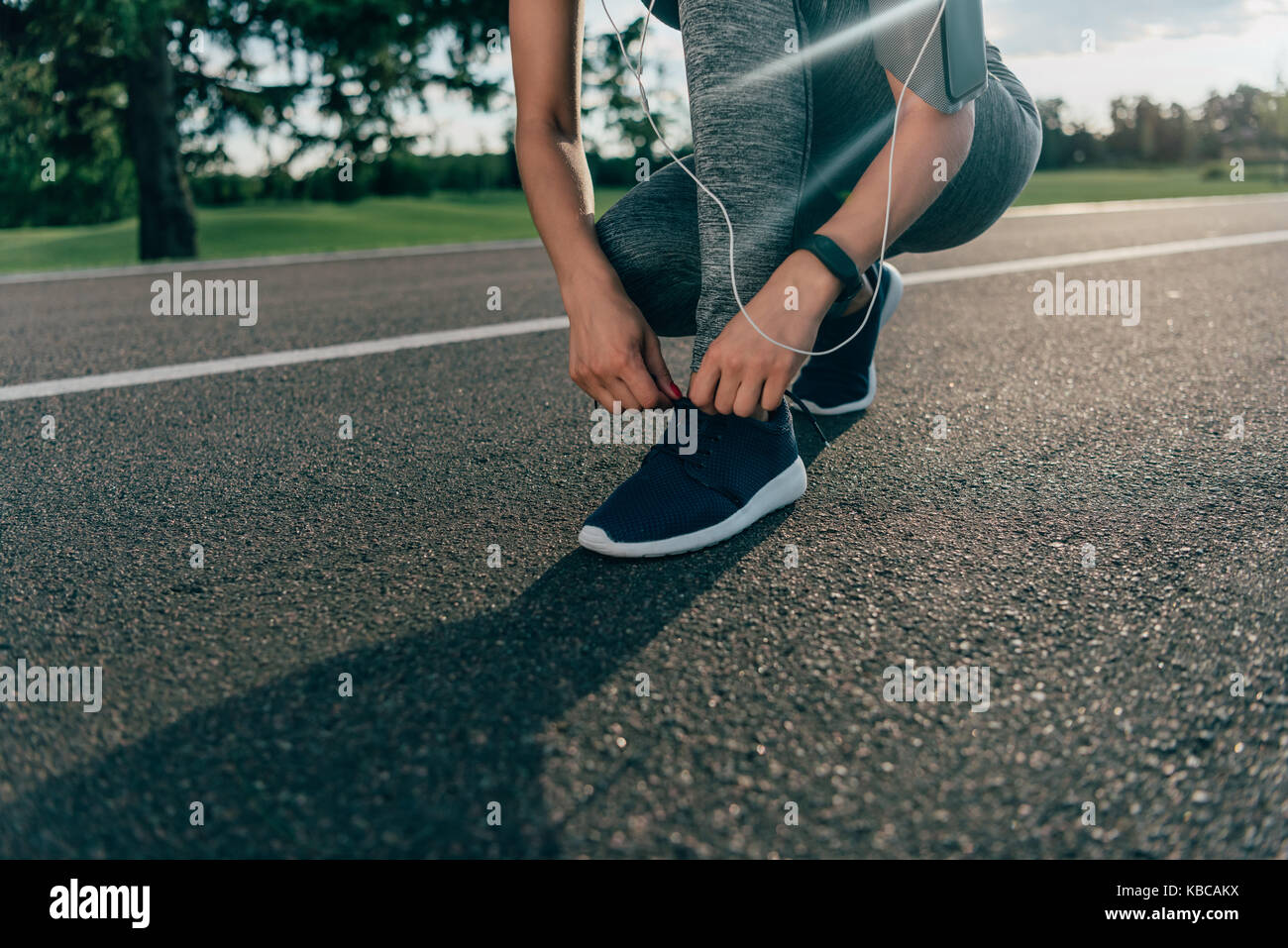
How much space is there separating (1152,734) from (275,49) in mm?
15768

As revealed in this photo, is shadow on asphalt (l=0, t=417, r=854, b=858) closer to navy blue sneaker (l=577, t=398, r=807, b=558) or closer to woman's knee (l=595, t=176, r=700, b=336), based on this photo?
navy blue sneaker (l=577, t=398, r=807, b=558)

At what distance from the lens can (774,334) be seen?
1606mm

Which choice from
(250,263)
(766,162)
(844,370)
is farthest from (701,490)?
(250,263)

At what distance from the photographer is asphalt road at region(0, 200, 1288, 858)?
1.06 metres

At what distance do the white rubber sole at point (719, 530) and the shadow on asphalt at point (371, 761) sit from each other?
0.66ft

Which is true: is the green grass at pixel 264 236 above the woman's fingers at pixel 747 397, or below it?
above

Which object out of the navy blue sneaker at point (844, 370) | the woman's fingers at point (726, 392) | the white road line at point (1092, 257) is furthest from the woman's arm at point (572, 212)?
the white road line at point (1092, 257)

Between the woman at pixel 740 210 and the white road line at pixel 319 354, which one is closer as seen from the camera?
the woman at pixel 740 210

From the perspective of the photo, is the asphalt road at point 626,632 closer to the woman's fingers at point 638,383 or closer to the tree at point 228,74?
the woman's fingers at point 638,383

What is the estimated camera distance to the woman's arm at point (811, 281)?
1.62 m

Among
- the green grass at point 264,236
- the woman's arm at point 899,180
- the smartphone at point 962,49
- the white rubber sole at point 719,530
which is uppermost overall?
the green grass at point 264,236

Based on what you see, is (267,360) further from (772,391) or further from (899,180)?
(899,180)
